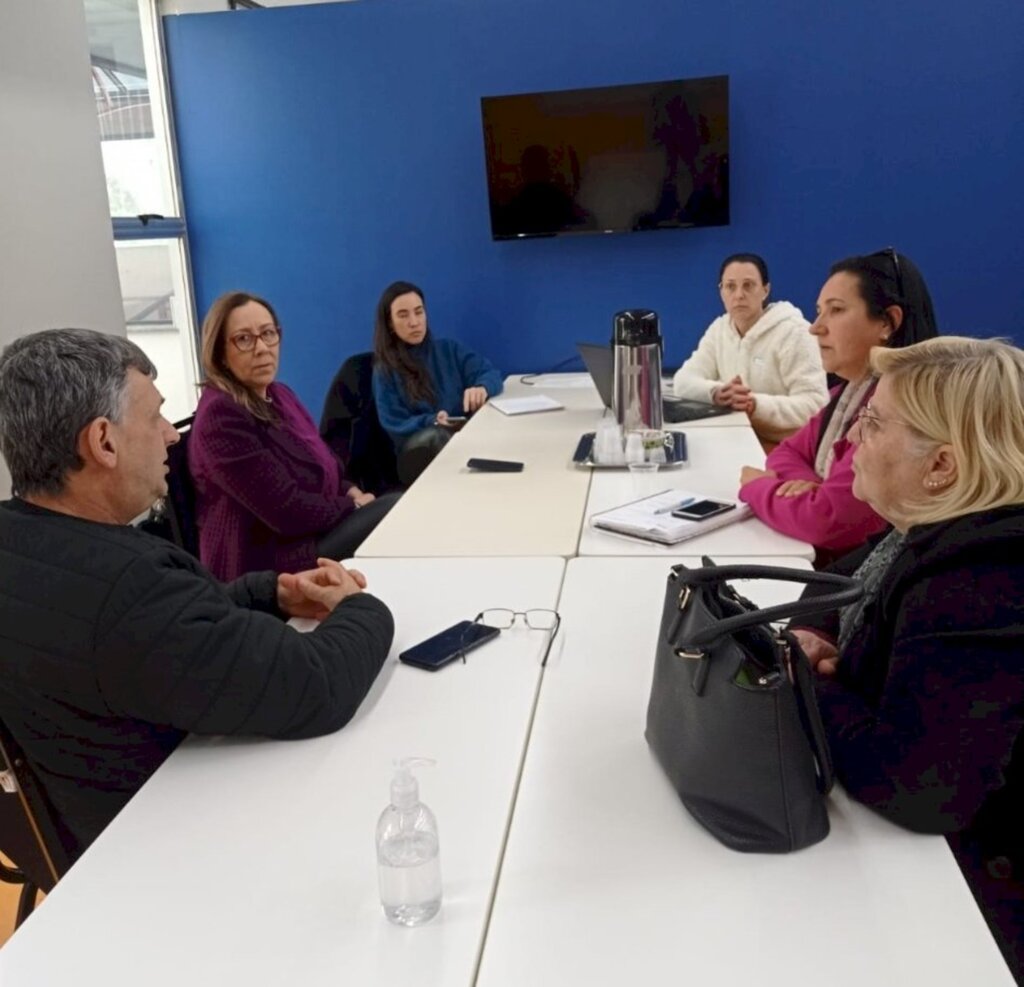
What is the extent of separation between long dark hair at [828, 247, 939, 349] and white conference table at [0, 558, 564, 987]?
136 centimetres

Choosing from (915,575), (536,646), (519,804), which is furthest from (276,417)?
(915,575)

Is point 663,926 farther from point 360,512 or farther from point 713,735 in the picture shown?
point 360,512

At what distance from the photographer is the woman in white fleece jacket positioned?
3559 mm

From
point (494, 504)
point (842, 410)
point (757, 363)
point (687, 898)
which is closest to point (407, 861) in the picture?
point (687, 898)

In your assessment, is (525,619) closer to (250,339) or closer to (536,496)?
(536,496)

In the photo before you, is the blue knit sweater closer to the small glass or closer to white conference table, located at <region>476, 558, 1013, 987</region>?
the small glass

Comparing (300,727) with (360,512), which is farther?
(360,512)

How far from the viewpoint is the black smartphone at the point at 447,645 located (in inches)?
63.6

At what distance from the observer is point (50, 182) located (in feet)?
11.2

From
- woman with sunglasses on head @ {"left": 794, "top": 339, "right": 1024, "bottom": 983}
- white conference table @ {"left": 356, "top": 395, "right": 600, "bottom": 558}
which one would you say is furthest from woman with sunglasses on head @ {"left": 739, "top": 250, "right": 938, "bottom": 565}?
woman with sunglasses on head @ {"left": 794, "top": 339, "right": 1024, "bottom": 983}

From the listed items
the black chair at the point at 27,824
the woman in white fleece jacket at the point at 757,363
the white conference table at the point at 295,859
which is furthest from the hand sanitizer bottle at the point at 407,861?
the woman in white fleece jacket at the point at 757,363

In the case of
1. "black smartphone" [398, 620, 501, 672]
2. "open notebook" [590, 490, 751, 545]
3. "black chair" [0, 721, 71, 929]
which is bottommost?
"black chair" [0, 721, 71, 929]

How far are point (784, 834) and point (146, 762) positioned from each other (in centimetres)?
86

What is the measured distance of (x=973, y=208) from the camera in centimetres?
449
